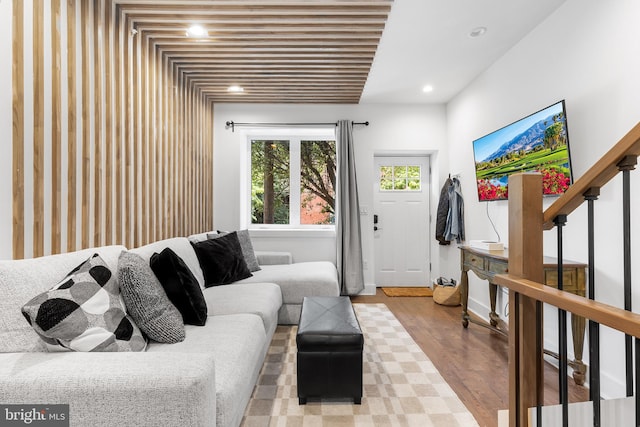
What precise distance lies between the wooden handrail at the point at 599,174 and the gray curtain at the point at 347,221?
3196 millimetres

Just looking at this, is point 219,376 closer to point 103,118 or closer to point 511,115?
point 103,118

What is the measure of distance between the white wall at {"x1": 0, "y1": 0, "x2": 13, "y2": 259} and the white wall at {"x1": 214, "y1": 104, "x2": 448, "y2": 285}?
288cm

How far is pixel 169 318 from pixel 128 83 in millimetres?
1794

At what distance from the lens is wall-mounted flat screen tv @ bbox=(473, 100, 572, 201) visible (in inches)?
88.8

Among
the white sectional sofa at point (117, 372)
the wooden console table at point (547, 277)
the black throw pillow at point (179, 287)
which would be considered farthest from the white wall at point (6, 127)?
the wooden console table at point (547, 277)

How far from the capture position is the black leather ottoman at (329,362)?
182cm

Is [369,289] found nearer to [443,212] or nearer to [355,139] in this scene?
[443,212]

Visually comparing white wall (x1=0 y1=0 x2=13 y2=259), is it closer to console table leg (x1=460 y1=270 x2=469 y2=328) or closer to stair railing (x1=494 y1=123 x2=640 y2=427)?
stair railing (x1=494 y1=123 x2=640 y2=427)

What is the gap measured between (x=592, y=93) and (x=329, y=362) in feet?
7.49

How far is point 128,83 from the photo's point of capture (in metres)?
2.44

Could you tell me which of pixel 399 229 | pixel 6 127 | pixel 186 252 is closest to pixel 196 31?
pixel 6 127

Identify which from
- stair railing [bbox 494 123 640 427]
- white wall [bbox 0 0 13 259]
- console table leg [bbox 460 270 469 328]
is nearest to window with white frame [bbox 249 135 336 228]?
console table leg [bbox 460 270 469 328]

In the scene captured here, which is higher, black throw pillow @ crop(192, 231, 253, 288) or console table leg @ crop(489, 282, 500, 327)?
black throw pillow @ crop(192, 231, 253, 288)

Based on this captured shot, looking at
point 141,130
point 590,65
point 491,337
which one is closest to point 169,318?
point 141,130
